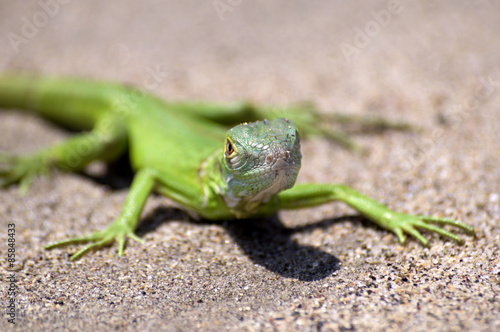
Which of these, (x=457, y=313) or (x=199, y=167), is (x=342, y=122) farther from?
(x=457, y=313)

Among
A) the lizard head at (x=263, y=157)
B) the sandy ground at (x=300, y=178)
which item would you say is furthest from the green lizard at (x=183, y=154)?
the sandy ground at (x=300, y=178)

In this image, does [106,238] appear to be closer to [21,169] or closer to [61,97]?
[21,169]

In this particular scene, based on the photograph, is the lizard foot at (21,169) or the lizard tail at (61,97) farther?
the lizard tail at (61,97)

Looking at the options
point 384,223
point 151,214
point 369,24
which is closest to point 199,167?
point 151,214

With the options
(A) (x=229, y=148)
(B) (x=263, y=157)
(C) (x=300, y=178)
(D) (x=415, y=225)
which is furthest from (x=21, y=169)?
(D) (x=415, y=225)

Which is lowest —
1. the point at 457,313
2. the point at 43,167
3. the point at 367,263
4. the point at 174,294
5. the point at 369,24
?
the point at 43,167

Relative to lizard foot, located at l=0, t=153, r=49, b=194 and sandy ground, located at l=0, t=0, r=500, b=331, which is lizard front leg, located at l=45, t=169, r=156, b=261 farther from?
lizard foot, located at l=0, t=153, r=49, b=194

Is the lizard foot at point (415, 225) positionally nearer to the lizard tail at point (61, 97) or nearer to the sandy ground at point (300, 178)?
the sandy ground at point (300, 178)
